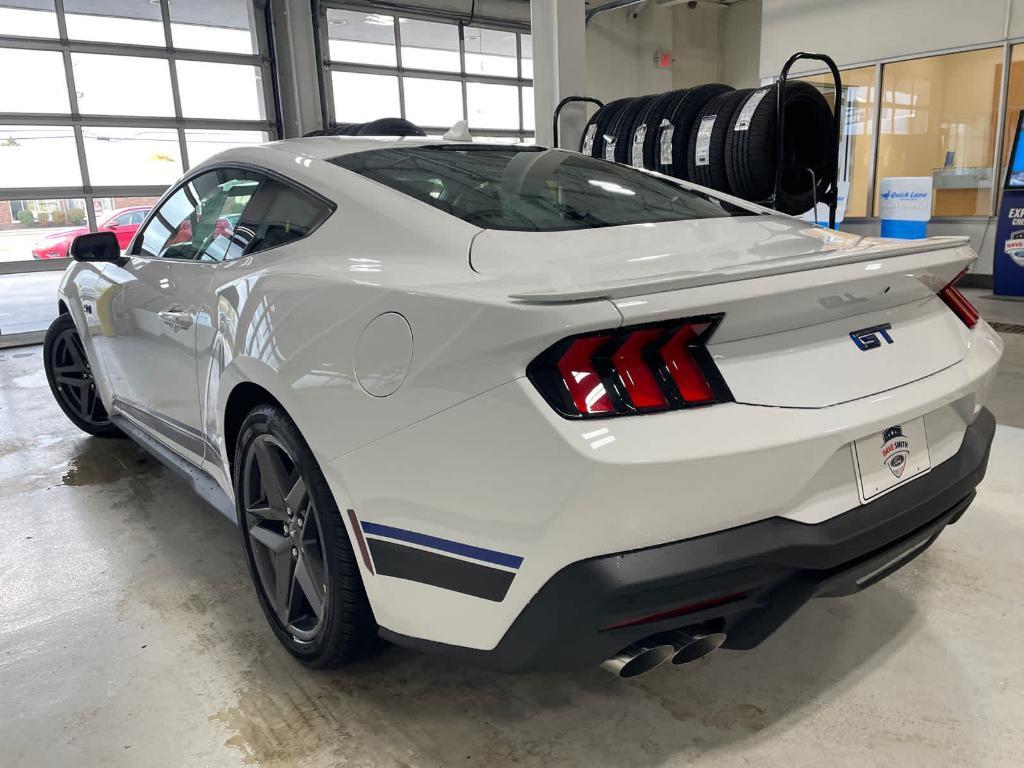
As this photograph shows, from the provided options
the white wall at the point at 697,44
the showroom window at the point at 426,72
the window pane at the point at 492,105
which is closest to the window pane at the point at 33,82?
the showroom window at the point at 426,72

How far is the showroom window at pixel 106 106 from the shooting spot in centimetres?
838

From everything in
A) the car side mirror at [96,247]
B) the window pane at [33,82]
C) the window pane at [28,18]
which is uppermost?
the window pane at [28,18]

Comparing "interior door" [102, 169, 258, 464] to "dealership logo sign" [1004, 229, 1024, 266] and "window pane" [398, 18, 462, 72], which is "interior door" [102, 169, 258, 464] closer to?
"dealership logo sign" [1004, 229, 1024, 266]

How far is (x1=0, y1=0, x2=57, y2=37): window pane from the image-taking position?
27.1 feet

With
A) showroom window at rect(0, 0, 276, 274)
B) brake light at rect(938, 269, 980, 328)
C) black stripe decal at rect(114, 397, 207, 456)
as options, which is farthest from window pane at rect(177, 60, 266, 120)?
brake light at rect(938, 269, 980, 328)

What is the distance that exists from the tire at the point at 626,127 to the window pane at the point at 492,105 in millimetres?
6476

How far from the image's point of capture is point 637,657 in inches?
50.3

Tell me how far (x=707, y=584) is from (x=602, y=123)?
5076 millimetres

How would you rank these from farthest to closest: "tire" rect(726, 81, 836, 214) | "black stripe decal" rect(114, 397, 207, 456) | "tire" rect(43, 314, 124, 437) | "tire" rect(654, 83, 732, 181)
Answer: "tire" rect(654, 83, 732, 181), "tire" rect(726, 81, 836, 214), "tire" rect(43, 314, 124, 437), "black stripe decal" rect(114, 397, 207, 456)

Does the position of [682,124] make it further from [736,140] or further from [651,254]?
[651,254]

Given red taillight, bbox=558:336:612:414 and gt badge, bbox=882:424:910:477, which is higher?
red taillight, bbox=558:336:612:414

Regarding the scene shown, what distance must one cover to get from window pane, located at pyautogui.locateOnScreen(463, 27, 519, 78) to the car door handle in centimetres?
1041

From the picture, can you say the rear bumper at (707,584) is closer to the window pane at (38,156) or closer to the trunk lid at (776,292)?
the trunk lid at (776,292)

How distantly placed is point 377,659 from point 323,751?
306 millimetres
